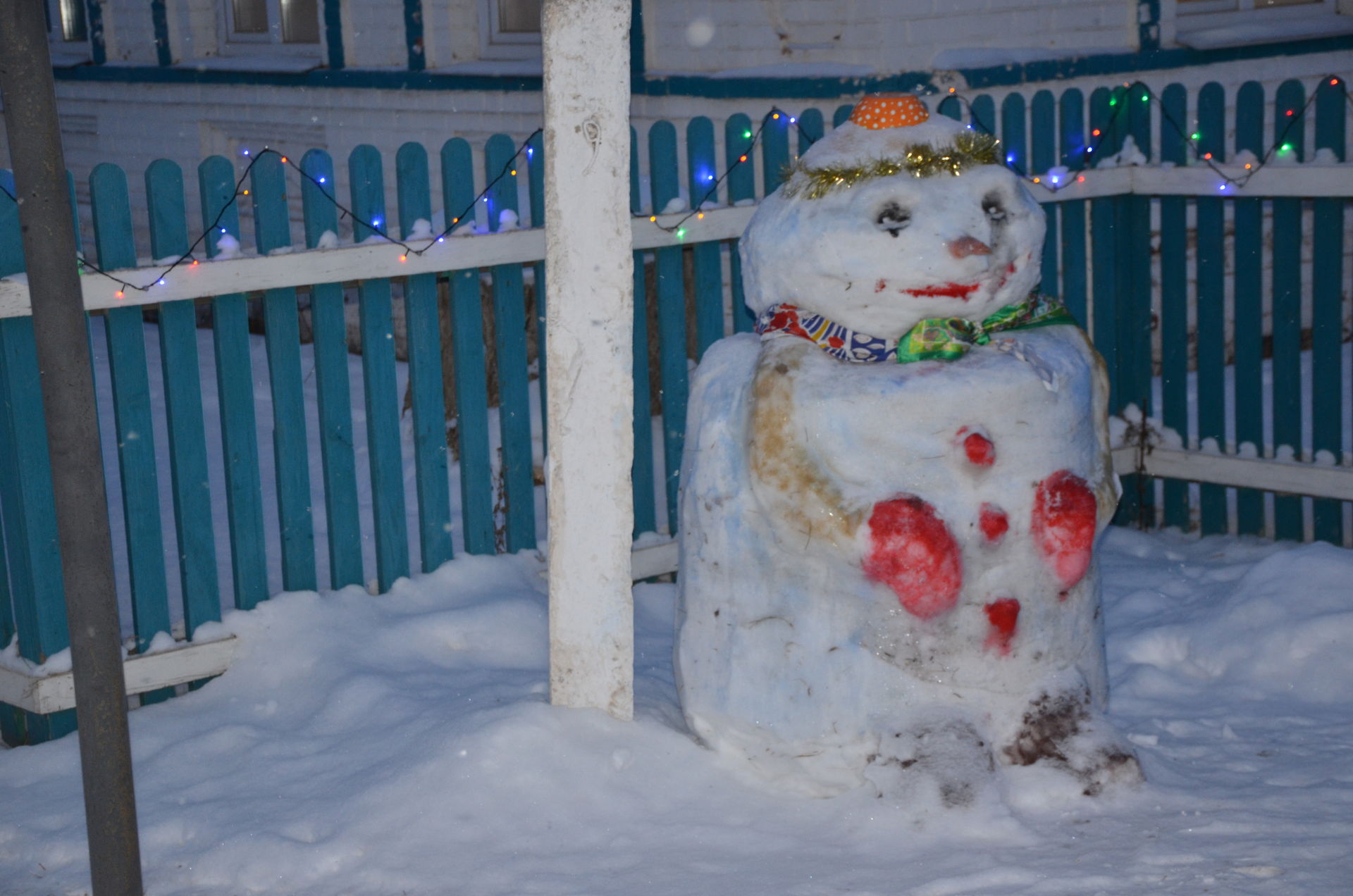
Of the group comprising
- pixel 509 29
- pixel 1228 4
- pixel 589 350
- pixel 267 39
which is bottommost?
pixel 589 350

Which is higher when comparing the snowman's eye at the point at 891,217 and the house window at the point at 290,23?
the house window at the point at 290,23

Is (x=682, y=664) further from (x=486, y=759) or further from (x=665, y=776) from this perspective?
(x=486, y=759)

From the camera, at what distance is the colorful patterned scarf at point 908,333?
380cm

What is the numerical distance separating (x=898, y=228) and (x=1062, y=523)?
83 cm

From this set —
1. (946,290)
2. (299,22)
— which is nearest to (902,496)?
(946,290)

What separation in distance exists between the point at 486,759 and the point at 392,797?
25 centimetres

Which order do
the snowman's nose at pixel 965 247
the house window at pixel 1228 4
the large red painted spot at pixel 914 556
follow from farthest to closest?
1. the house window at pixel 1228 4
2. the snowman's nose at pixel 965 247
3. the large red painted spot at pixel 914 556

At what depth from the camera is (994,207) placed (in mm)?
3902

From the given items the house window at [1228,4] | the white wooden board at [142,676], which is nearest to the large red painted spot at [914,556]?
the white wooden board at [142,676]

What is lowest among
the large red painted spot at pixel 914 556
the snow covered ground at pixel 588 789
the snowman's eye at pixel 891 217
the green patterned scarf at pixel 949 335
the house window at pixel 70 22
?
the snow covered ground at pixel 588 789

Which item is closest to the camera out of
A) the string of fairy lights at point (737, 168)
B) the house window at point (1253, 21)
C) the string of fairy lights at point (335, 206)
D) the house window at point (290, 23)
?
the string of fairy lights at point (335, 206)

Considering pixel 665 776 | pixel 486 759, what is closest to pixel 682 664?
pixel 665 776

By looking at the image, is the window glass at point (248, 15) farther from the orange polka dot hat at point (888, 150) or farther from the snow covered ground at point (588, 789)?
the orange polka dot hat at point (888, 150)

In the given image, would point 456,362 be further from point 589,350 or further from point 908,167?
point 908,167
